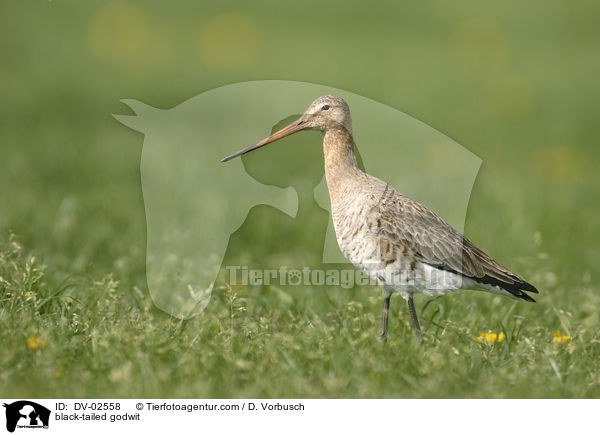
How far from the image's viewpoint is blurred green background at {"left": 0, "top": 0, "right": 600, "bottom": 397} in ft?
14.8

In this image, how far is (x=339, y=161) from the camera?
5.41m

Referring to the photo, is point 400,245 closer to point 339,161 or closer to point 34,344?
point 339,161

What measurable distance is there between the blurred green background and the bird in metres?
0.37

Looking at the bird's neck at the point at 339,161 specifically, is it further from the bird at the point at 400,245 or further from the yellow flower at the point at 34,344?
the yellow flower at the point at 34,344

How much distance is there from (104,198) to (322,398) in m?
4.83

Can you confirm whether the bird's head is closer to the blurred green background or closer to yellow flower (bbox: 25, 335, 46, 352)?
the blurred green background

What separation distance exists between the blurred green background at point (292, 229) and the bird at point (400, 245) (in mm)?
370

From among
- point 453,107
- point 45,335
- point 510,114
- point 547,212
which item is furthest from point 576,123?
point 45,335

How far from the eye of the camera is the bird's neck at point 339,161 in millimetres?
5387

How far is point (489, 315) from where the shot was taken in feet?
19.9
